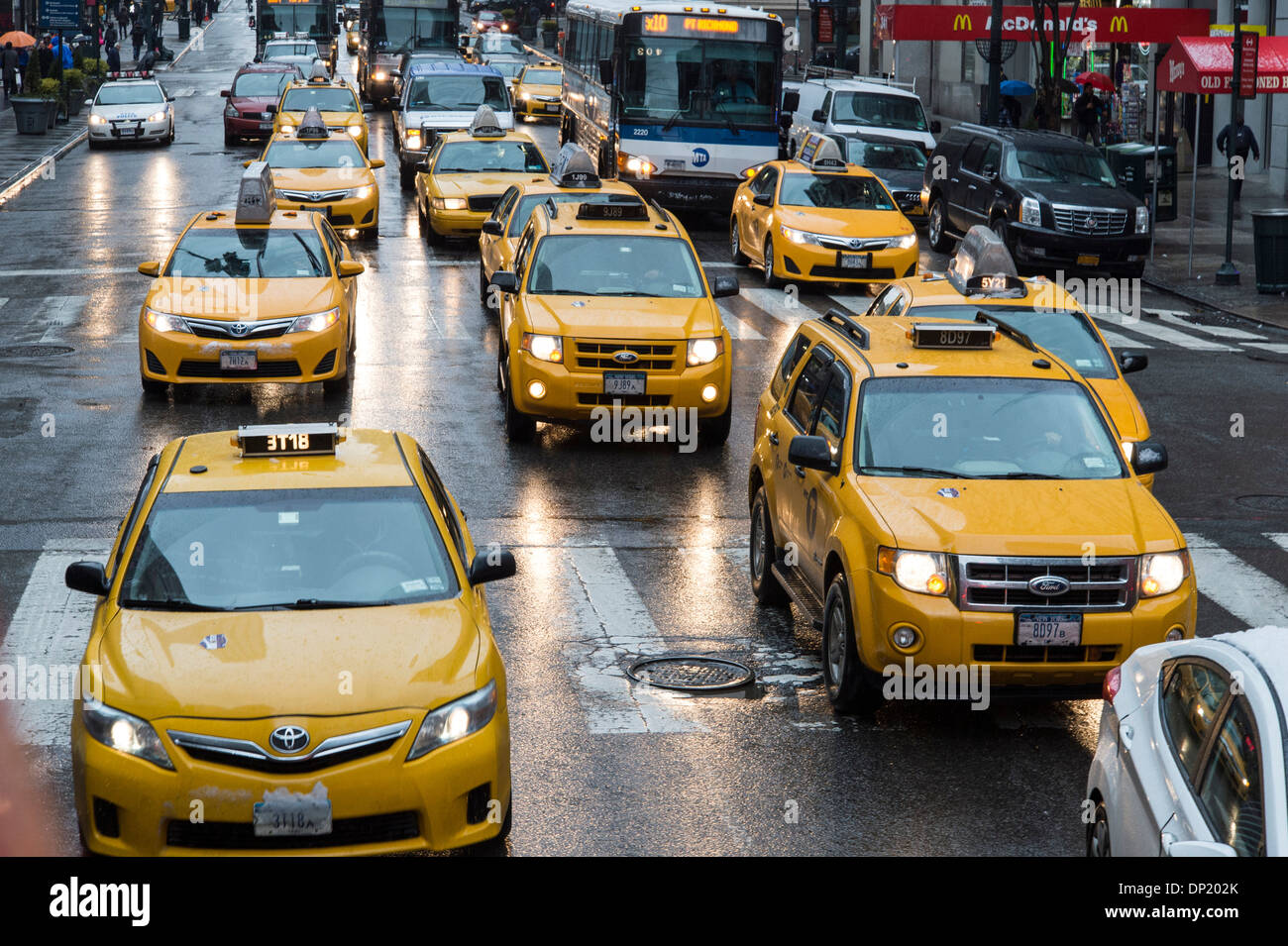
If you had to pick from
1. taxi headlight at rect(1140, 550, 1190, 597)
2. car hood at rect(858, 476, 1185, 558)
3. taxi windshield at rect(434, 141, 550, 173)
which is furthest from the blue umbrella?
taxi headlight at rect(1140, 550, 1190, 597)

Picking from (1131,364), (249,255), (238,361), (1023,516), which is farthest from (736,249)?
(1023,516)

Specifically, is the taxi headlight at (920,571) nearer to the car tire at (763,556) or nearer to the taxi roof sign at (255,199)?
the car tire at (763,556)

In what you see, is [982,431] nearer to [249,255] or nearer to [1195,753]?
[1195,753]

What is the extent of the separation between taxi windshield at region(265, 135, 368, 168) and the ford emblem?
21742mm

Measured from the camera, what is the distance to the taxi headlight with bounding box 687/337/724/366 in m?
15.4

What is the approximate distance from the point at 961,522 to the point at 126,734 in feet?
13.8

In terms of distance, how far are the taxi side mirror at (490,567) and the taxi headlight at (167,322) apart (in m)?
9.53

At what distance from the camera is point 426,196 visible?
94.7ft

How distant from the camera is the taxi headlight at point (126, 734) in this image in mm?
6645

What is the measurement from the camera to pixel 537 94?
5359cm

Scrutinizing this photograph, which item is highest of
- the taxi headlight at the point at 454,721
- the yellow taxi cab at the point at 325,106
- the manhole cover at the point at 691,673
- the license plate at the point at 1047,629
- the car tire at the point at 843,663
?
the yellow taxi cab at the point at 325,106

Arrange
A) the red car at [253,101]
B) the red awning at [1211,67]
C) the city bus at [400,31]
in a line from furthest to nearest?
1. the city bus at [400,31]
2. the red car at [253,101]
3. the red awning at [1211,67]

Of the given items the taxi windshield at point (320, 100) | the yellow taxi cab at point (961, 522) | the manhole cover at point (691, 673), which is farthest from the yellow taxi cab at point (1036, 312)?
the taxi windshield at point (320, 100)
